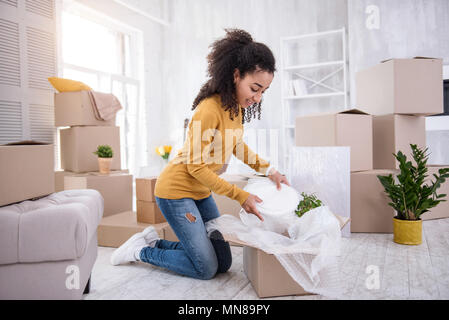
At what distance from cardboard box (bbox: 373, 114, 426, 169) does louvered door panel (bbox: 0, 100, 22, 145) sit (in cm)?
276

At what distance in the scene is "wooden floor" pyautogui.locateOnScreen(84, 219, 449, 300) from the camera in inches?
56.8

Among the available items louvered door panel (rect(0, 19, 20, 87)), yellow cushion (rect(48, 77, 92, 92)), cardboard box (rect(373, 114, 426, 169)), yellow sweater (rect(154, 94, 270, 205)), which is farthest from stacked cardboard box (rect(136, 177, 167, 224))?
cardboard box (rect(373, 114, 426, 169))

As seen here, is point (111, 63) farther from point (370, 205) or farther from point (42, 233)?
point (42, 233)

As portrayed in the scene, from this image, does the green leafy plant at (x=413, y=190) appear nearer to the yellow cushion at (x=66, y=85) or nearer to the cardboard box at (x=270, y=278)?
the cardboard box at (x=270, y=278)

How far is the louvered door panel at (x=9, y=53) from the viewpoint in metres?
2.58

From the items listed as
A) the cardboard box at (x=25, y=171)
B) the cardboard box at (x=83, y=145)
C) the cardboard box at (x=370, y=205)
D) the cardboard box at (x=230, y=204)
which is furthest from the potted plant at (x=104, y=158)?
the cardboard box at (x=370, y=205)

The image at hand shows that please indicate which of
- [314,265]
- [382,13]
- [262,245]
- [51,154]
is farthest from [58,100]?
[382,13]

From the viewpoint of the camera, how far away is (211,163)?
1565 mm

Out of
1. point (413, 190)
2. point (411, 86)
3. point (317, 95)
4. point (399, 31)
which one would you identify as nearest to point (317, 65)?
point (317, 95)

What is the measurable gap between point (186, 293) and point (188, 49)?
4034 millimetres

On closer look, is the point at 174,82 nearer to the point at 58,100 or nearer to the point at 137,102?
the point at 137,102

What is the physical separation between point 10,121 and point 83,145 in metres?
0.54

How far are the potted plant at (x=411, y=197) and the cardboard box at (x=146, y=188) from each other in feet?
4.90

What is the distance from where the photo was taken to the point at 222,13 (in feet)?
15.4
